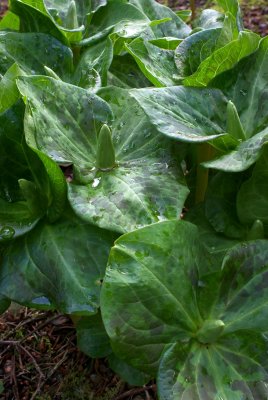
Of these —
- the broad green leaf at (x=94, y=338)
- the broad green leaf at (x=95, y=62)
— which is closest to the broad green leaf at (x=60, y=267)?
the broad green leaf at (x=94, y=338)

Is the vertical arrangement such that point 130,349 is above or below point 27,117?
below

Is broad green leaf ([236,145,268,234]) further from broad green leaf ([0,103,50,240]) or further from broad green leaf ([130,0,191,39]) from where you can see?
broad green leaf ([130,0,191,39])

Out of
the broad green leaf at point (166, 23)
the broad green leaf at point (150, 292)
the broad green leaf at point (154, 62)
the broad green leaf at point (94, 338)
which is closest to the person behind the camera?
the broad green leaf at point (150, 292)

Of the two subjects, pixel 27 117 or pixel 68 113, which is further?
pixel 68 113

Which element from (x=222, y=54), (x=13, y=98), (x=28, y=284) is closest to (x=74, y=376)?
(x=28, y=284)

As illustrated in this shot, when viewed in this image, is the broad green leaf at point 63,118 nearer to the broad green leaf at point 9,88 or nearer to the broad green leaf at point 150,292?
the broad green leaf at point 9,88

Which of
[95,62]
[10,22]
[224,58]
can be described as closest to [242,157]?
[224,58]

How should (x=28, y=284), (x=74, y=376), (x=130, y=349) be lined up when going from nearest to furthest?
(x=130, y=349) → (x=28, y=284) → (x=74, y=376)

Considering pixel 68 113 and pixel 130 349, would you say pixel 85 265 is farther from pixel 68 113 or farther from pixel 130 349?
pixel 68 113
